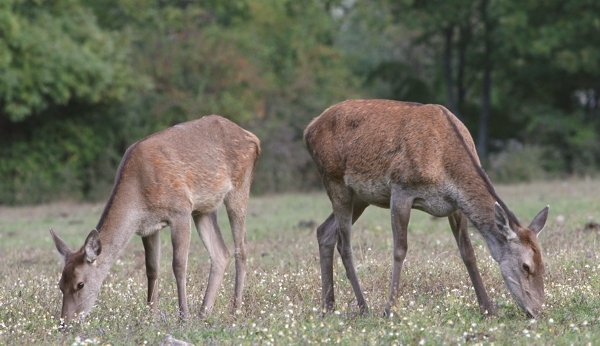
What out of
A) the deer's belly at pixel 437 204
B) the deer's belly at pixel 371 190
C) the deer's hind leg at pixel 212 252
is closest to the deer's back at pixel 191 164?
the deer's hind leg at pixel 212 252

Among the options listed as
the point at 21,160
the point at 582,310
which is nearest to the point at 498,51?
the point at 21,160

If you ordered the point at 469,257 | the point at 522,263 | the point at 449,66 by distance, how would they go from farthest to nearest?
1. the point at 449,66
2. the point at 469,257
3. the point at 522,263

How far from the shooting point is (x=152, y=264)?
28.9 feet

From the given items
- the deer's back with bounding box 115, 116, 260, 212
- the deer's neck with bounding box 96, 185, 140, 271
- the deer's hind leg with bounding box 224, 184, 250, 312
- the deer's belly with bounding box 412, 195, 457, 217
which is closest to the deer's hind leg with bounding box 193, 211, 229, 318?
the deer's hind leg with bounding box 224, 184, 250, 312

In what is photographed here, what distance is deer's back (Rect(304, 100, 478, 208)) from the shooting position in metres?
8.03

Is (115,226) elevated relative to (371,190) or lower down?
lower down

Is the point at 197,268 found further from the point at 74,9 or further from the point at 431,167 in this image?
the point at 74,9

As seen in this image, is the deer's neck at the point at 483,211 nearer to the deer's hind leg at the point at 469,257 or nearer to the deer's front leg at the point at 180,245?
the deer's hind leg at the point at 469,257

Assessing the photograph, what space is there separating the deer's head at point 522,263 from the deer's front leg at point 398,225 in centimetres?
83

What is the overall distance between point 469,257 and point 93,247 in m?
3.38

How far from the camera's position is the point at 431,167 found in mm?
8000

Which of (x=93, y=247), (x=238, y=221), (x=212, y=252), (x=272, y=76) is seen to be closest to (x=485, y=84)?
(x=272, y=76)

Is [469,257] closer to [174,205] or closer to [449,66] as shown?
[174,205]

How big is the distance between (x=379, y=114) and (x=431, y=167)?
0.96 m
